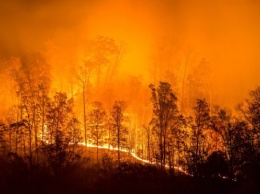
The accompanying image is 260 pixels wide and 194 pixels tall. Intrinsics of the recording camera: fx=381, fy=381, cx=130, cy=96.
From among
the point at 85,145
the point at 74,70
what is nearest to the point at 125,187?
the point at 85,145

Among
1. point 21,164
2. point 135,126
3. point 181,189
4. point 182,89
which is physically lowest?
point 181,189

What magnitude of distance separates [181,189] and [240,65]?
246 ft

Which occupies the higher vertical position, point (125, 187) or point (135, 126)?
point (135, 126)

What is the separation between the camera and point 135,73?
86.2 m

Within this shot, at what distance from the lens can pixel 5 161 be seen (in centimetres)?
3644

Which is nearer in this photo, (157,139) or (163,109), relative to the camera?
(163,109)

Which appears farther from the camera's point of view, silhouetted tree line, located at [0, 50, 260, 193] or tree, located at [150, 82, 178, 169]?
tree, located at [150, 82, 178, 169]

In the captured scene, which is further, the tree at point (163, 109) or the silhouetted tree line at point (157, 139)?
the tree at point (163, 109)

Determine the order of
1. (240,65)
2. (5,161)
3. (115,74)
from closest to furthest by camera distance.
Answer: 1. (5,161)
2. (115,74)
3. (240,65)

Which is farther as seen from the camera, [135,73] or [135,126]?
[135,73]

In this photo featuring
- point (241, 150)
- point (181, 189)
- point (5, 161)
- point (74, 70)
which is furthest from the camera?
point (74, 70)

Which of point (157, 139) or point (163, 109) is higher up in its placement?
point (163, 109)

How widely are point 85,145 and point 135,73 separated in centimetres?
3682

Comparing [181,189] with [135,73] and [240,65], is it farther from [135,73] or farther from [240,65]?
[240,65]
